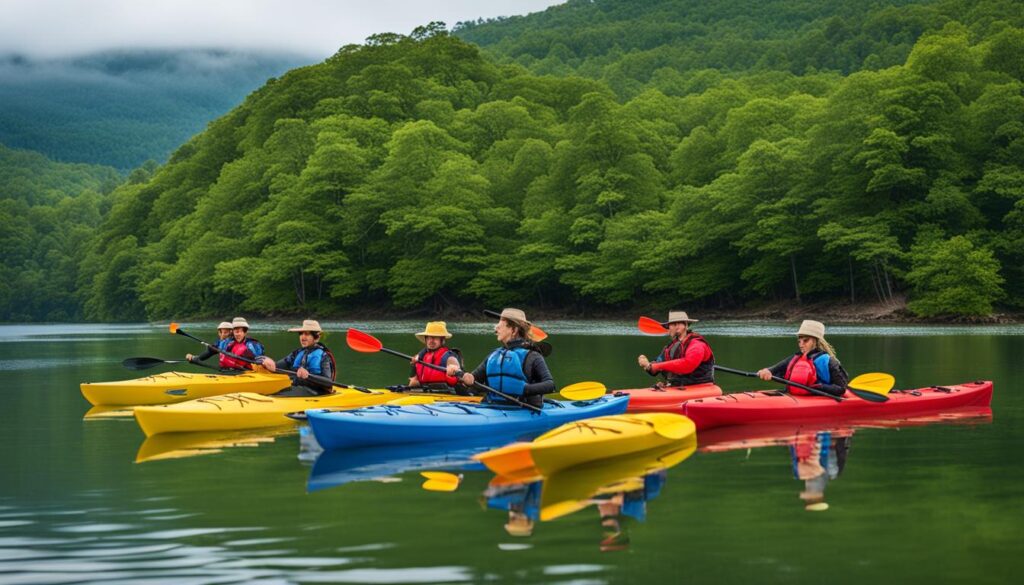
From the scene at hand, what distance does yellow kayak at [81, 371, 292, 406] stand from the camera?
1775 centimetres

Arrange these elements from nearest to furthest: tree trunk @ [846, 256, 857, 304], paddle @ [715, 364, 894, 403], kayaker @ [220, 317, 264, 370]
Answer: paddle @ [715, 364, 894, 403]
kayaker @ [220, 317, 264, 370]
tree trunk @ [846, 256, 857, 304]

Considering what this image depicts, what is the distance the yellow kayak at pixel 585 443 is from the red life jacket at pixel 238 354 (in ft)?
28.4

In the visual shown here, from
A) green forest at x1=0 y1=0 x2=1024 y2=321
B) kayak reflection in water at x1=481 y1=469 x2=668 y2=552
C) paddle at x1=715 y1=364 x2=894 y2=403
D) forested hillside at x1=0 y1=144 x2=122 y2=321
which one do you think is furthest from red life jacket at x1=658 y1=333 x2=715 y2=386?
forested hillside at x1=0 y1=144 x2=122 y2=321

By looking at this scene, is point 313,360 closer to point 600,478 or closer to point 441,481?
point 441,481

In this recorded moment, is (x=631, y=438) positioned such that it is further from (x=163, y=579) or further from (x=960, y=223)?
(x=960, y=223)

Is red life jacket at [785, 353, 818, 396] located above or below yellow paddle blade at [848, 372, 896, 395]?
above

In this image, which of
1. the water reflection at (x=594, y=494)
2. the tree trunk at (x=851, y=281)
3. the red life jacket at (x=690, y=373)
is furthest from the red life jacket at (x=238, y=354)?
the tree trunk at (x=851, y=281)

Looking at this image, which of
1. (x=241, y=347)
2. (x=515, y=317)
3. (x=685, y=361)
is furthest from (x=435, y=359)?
(x=241, y=347)

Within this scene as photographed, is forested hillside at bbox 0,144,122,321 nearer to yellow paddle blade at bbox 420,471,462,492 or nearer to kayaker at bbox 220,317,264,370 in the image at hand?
kayaker at bbox 220,317,264,370

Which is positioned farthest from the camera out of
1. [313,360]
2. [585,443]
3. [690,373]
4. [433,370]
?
[690,373]

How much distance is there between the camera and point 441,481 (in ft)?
33.4

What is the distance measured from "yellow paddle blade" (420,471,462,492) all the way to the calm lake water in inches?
6.1

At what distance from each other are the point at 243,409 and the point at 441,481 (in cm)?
491

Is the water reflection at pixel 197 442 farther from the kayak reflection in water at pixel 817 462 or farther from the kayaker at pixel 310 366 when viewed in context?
the kayak reflection in water at pixel 817 462
